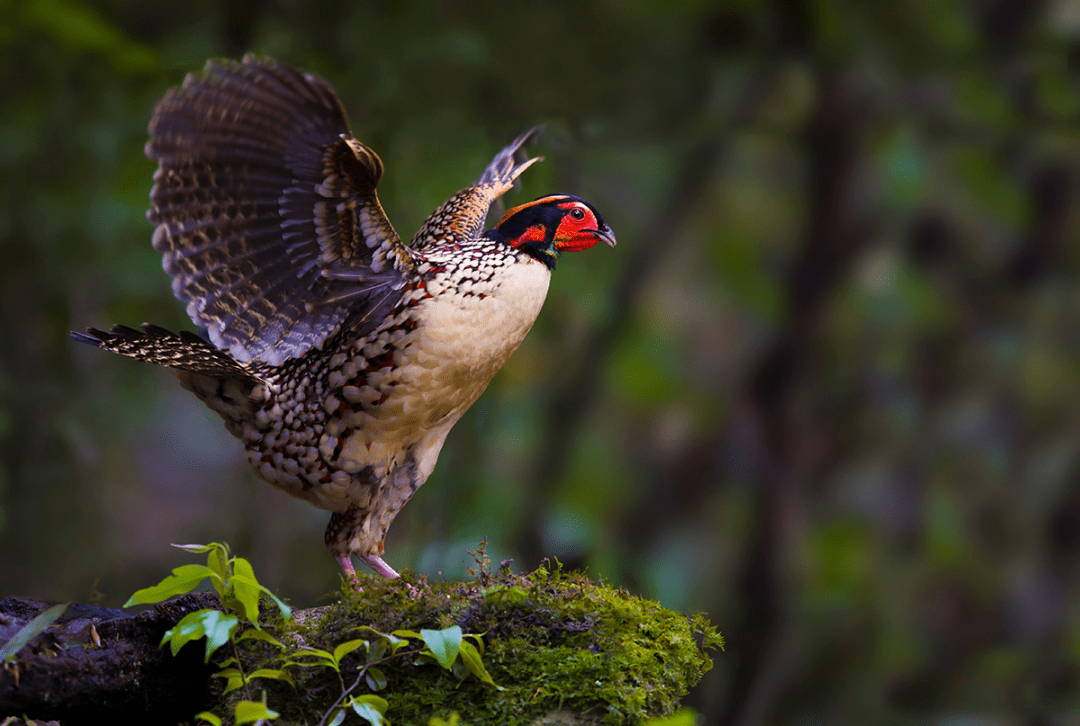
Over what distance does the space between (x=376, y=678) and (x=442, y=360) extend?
847 mm

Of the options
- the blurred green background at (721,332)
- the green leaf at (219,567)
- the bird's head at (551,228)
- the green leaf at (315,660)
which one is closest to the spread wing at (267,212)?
the bird's head at (551,228)

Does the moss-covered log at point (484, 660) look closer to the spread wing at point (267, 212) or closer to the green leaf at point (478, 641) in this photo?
the green leaf at point (478, 641)

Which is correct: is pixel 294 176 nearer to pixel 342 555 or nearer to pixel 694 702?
pixel 342 555

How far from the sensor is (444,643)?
1744mm

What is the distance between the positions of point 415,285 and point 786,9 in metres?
2.98

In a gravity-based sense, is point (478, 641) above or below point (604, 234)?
below

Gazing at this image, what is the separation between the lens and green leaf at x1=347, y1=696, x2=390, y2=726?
1687mm

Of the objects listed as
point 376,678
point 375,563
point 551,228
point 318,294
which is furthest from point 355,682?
point 551,228

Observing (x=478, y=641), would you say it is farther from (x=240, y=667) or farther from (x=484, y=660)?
(x=240, y=667)

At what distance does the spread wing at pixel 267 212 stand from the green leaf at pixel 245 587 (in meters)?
Result: 0.73

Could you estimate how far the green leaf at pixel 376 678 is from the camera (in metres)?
1.85

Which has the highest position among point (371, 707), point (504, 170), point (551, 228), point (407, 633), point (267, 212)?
point (504, 170)

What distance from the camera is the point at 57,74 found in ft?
13.2

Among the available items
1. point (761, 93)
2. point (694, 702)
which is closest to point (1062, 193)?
point (761, 93)
